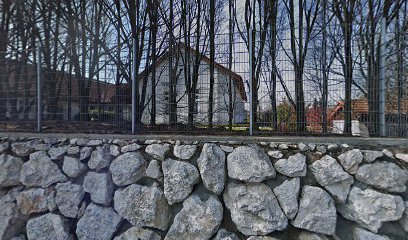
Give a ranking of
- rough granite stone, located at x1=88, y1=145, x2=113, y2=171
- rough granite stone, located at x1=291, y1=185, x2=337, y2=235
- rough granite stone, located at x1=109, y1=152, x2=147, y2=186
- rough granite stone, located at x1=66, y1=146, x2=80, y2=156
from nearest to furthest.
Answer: rough granite stone, located at x1=291, y1=185, x2=337, y2=235 < rough granite stone, located at x1=109, y1=152, x2=147, y2=186 < rough granite stone, located at x1=88, y1=145, x2=113, y2=171 < rough granite stone, located at x1=66, y1=146, x2=80, y2=156

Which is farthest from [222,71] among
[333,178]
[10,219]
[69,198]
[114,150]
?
[10,219]

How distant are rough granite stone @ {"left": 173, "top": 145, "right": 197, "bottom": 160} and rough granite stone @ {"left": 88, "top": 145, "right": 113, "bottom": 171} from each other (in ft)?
2.98

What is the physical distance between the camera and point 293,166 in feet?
8.46

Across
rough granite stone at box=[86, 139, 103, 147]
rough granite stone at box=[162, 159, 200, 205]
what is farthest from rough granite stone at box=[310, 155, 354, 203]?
rough granite stone at box=[86, 139, 103, 147]

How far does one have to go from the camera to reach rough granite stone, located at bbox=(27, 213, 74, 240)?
294 centimetres

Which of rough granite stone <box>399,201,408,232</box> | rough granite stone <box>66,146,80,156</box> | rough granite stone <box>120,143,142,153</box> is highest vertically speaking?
rough granite stone <box>120,143,142,153</box>

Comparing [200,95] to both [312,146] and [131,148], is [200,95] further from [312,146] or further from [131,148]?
[312,146]

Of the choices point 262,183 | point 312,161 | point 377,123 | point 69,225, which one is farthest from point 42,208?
point 377,123

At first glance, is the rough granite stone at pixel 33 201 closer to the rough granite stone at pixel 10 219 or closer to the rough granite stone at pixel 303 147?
the rough granite stone at pixel 10 219

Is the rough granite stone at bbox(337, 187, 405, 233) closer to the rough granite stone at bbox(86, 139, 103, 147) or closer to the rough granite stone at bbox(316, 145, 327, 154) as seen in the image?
the rough granite stone at bbox(316, 145, 327, 154)

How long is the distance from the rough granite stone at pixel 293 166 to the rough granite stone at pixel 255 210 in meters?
0.27

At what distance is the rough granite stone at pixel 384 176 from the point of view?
2363 millimetres

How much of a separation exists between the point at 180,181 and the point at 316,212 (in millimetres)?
1504

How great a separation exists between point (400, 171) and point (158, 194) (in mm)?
2608
